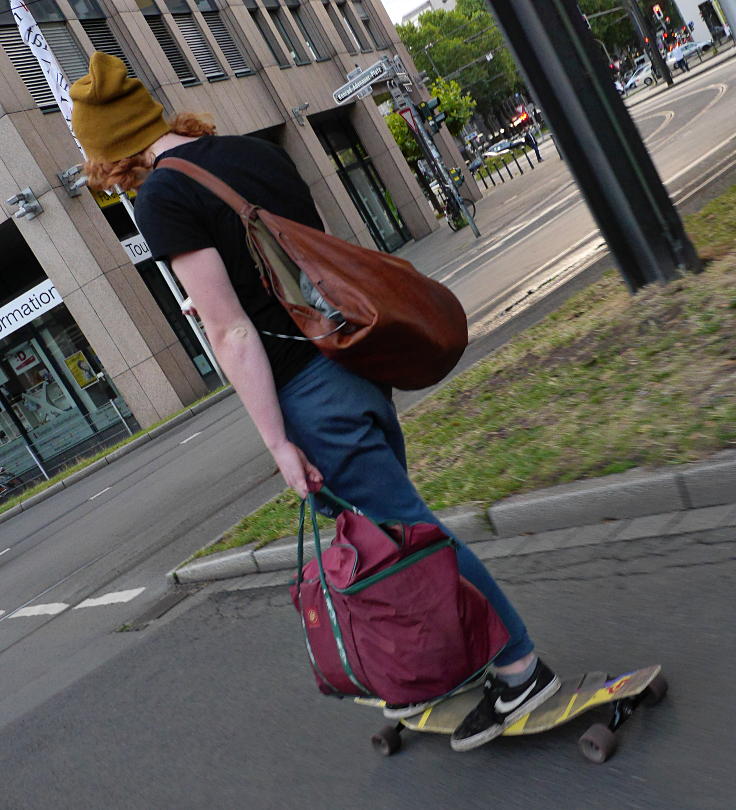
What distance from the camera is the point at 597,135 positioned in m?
7.09

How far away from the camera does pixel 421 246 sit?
3056 cm

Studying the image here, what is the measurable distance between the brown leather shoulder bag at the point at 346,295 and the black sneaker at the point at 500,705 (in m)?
0.99

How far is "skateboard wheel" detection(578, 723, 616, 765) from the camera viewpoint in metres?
2.70

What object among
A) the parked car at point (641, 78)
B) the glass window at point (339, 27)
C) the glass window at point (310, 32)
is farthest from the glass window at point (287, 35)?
the parked car at point (641, 78)

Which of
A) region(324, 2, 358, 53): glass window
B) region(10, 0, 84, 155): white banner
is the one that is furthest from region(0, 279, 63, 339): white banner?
region(324, 2, 358, 53): glass window

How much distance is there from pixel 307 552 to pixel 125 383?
1673cm

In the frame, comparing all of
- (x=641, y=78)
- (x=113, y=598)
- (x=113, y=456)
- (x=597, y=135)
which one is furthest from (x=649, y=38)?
(x=113, y=598)

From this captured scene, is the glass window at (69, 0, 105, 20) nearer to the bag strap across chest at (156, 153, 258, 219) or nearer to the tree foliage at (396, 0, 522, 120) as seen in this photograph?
the bag strap across chest at (156, 153, 258, 219)

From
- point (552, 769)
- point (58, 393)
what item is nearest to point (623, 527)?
point (552, 769)

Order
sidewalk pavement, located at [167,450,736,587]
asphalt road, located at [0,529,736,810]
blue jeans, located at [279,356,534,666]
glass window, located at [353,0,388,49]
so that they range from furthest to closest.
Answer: glass window, located at [353,0,388,49] → sidewalk pavement, located at [167,450,736,587] → blue jeans, located at [279,356,534,666] → asphalt road, located at [0,529,736,810]

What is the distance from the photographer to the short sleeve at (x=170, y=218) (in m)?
2.64

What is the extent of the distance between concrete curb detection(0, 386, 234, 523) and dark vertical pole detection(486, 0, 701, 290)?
13.5 meters

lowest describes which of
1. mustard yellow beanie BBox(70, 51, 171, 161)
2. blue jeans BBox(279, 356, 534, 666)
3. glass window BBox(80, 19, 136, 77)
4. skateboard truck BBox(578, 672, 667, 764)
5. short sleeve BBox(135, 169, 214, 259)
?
skateboard truck BBox(578, 672, 667, 764)

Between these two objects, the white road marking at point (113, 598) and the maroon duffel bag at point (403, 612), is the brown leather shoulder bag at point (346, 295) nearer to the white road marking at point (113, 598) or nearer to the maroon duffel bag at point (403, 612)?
the maroon duffel bag at point (403, 612)
